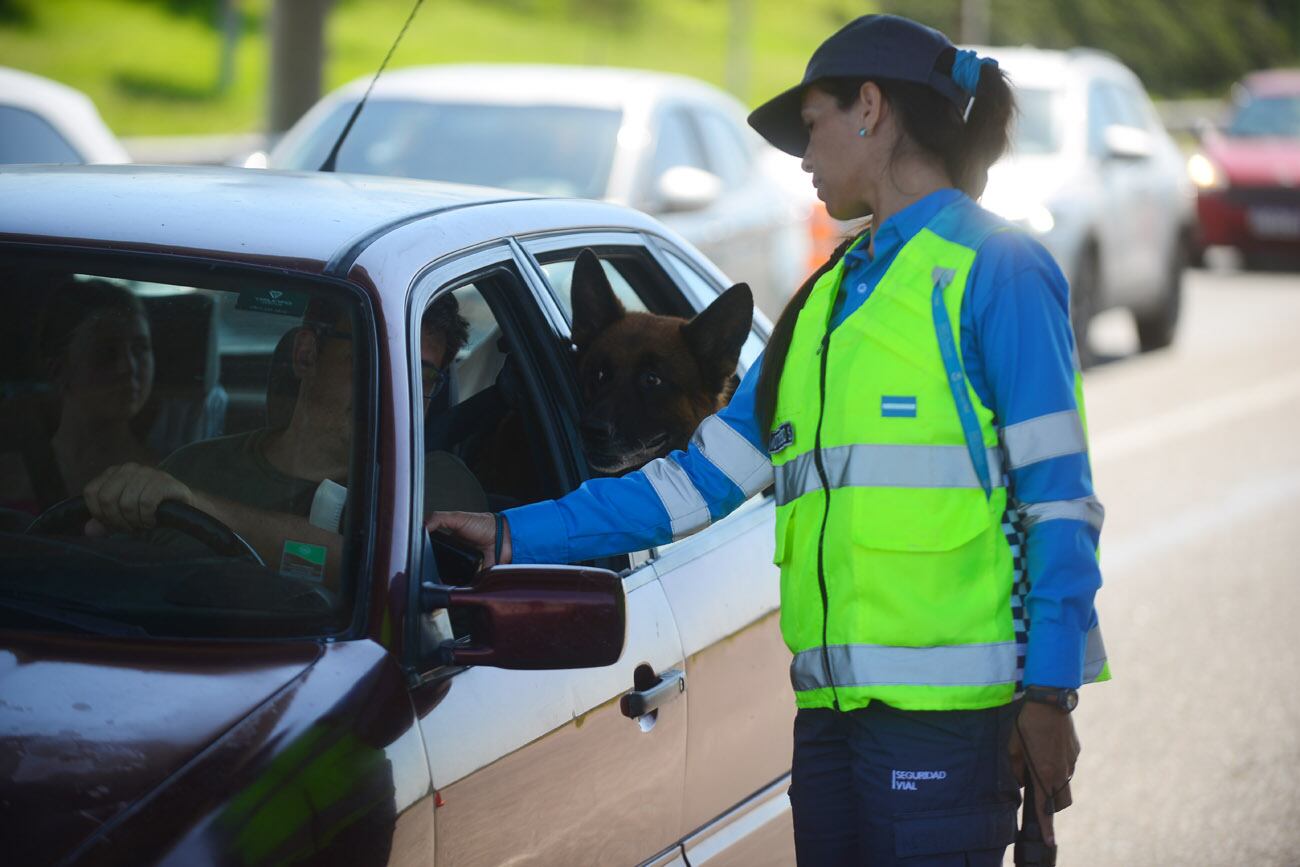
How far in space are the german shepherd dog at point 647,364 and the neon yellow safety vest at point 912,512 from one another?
2.83 feet

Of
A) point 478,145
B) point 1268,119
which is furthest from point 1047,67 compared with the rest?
point 1268,119

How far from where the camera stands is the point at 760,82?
46.6 meters

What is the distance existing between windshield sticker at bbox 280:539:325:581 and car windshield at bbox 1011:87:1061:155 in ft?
37.6

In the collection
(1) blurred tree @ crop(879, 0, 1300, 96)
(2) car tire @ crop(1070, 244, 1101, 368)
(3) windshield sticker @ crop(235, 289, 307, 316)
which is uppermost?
(3) windshield sticker @ crop(235, 289, 307, 316)

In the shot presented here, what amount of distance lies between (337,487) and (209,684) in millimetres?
466

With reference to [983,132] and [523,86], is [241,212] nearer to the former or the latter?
[983,132]

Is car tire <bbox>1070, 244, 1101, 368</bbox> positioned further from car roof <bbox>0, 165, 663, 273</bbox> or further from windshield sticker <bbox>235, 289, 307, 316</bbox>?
windshield sticker <bbox>235, 289, 307, 316</bbox>

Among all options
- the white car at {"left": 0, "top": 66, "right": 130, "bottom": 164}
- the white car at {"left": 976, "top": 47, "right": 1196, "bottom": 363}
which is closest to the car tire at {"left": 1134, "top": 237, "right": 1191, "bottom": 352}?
the white car at {"left": 976, "top": 47, "right": 1196, "bottom": 363}

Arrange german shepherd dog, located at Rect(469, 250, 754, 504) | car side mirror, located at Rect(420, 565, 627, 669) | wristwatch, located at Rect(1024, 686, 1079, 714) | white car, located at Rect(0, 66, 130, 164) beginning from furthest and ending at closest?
white car, located at Rect(0, 66, 130, 164) < german shepherd dog, located at Rect(469, 250, 754, 504) < wristwatch, located at Rect(1024, 686, 1079, 714) < car side mirror, located at Rect(420, 565, 627, 669)

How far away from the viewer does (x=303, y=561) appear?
280 centimetres

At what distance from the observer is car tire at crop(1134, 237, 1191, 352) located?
14859 mm

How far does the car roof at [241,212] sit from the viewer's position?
290 cm

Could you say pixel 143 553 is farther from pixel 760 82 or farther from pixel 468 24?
pixel 468 24

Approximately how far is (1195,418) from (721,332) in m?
8.82
